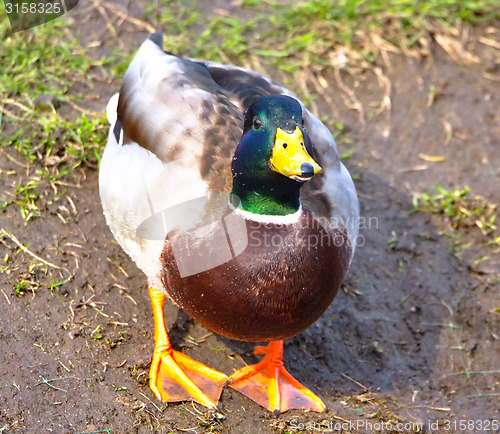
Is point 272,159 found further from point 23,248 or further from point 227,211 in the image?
point 23,248

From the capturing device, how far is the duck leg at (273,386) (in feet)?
12.3

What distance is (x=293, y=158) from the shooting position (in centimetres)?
292

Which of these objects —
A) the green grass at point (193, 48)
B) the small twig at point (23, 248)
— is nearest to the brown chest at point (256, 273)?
the small twig at point (23, 248)

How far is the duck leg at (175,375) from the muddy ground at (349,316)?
69mm

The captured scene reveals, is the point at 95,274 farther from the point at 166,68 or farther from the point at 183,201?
the point at 166,68

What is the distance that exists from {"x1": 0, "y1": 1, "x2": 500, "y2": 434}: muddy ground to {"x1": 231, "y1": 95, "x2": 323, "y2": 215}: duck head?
1.11 metres

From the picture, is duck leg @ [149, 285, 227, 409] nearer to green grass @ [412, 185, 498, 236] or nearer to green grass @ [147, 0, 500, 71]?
green grass @ [412, 185, 498, 236]

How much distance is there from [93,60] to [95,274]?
1957 mm

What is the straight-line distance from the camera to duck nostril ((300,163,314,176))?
2.83 metres

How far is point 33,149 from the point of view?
4496 millimetres

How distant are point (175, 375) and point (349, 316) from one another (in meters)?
1.27

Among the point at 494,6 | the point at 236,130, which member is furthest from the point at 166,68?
the point at 494,6

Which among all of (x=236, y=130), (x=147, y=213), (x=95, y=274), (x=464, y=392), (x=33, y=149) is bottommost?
(x=464, y=392)

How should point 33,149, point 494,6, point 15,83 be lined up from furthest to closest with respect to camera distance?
1. point 494,6
2. point 15,83
3. point 33,149
